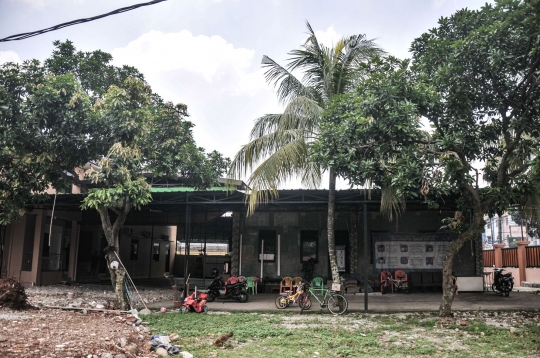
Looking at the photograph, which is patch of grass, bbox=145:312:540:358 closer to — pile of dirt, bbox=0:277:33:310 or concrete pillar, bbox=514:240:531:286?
pile of dirt, bbox=0:277:33:310

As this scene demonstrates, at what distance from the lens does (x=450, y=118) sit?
10.0 m

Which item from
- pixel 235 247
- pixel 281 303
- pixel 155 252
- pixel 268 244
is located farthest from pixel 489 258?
pixel 155 252

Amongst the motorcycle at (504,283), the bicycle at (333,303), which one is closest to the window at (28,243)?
the bicycle at (333,303)

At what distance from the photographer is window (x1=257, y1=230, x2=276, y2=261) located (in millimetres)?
16859

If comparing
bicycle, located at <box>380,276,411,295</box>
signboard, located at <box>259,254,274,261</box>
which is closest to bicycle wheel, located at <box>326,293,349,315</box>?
bicycle, located at <box>380,276,411,295</box>

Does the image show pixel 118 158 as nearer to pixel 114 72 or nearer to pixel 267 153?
pixel 267 153

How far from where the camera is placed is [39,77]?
1103 cm

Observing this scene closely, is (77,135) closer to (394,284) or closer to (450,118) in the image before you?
(450,118)

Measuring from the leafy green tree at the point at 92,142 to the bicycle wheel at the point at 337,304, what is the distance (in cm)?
492

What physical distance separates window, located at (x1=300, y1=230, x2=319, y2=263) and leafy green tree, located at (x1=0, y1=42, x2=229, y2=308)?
17.3 feet

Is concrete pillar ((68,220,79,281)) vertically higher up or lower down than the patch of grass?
higher up

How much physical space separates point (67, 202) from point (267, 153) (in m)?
7.77

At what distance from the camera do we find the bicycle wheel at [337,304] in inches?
445

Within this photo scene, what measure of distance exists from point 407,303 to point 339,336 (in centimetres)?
541
